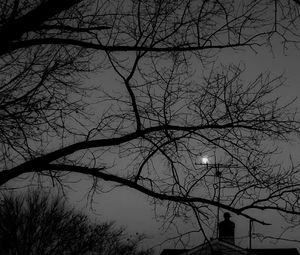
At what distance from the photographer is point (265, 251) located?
96.6 ft

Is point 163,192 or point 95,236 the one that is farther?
point 95,236

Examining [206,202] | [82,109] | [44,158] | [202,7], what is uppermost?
[202,7]

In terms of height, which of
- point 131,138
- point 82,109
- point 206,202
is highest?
point 82,109

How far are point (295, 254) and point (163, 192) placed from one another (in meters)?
25.6

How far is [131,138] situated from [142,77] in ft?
3.27

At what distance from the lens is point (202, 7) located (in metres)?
5.75

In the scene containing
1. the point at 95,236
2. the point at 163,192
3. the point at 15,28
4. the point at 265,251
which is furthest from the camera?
the point at 95,236

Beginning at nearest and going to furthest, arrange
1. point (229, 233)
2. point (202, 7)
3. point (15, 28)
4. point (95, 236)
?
point (15, 28)
point (202, 7)
point (229, 233)
point (95, 236)

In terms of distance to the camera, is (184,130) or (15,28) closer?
(15,28)

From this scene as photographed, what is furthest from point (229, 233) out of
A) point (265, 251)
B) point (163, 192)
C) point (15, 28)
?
point (15, 28)

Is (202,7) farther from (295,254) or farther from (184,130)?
(295,254)

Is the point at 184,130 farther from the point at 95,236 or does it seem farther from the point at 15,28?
the point at 95,236

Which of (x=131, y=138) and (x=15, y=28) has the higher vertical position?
(x=15, y=28)

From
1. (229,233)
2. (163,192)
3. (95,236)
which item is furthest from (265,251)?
(163,192)
